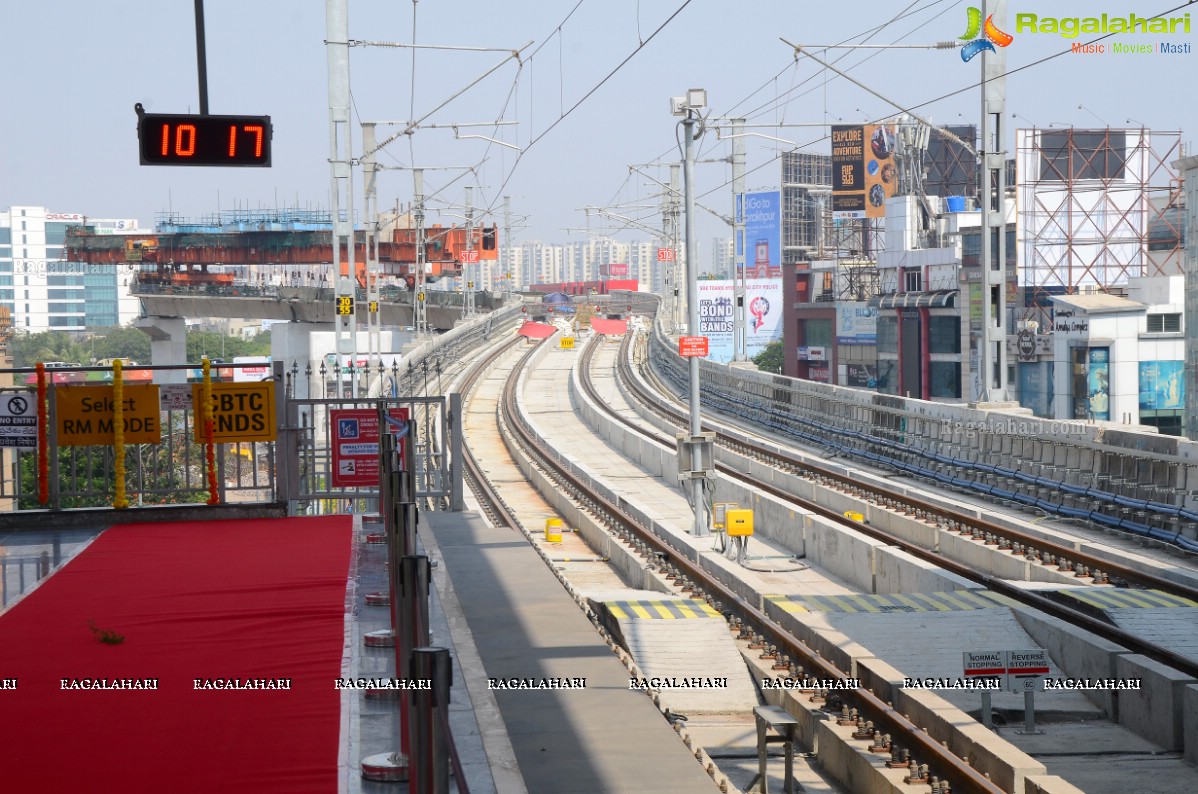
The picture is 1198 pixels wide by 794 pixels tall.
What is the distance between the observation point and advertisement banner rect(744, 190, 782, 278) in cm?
15850

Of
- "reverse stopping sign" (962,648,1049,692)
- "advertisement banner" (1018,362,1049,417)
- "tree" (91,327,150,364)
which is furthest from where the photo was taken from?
"tree" (91,327,150,364)

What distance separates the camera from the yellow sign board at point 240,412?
12234mm

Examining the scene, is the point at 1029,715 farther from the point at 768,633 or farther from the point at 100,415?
the point at 100,415

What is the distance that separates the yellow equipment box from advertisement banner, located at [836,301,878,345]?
208 feet

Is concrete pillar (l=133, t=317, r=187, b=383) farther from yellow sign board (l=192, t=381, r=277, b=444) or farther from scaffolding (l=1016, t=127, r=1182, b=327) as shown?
yellow sign board (l=192, t=381, r=277, b=444)

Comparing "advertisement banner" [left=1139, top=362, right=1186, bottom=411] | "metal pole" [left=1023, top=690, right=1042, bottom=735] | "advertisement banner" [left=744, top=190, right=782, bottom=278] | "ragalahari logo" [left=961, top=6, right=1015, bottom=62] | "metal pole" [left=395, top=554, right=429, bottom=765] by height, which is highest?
"advertisement banner" [left=744, top=190, right=782, bottom=278]

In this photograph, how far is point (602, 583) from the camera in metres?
21.5

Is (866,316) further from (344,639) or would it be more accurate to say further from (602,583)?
(344,639)

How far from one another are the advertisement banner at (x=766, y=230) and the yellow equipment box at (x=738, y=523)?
137843 millimetres

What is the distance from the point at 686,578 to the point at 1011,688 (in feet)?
27.5

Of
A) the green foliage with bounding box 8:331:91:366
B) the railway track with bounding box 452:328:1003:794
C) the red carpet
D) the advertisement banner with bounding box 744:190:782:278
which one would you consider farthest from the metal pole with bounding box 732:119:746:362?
the advertisement banner with bounding box 744:190:782:278

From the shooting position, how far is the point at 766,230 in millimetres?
161250

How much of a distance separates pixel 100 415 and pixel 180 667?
18.6 feet

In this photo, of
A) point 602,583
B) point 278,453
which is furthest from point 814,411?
point 278,453
